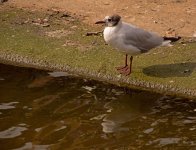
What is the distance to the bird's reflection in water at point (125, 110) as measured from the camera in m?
6.67

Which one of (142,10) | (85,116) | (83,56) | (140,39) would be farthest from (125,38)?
(142,10)

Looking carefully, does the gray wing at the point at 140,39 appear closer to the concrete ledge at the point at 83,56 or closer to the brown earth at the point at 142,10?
the concrete ledge at the point at 83,56

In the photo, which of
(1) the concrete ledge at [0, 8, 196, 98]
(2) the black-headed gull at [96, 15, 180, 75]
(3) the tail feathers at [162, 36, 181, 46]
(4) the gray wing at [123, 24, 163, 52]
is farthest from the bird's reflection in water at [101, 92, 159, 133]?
(3) the tail feathers at [162, 36, 181, 46]

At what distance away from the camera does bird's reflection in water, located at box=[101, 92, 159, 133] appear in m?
6.67

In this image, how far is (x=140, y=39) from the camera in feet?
25.7

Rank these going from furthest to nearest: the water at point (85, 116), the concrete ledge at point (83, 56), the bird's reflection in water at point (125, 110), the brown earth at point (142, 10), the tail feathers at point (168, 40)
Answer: the brown earth at point (142, 10) < the tail feathers at point (168, 40) < the concrete ledge at point (83, 56) < the bird's reflection in water at point (125, 110) < the water at point (85, 116)

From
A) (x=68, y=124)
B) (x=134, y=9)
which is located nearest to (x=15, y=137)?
(x=68, y=124)

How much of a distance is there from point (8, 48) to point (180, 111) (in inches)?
131

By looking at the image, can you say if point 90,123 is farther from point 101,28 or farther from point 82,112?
point 101,28

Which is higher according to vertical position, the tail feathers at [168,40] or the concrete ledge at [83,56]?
the tail feathers at [168,40]

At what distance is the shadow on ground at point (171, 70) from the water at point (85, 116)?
0.49m

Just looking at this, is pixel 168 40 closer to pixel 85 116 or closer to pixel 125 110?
pixel 125 110

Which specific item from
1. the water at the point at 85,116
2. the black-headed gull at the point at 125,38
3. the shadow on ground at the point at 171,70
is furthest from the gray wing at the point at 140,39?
the water at the point at 85,116

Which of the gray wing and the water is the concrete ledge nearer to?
the water
